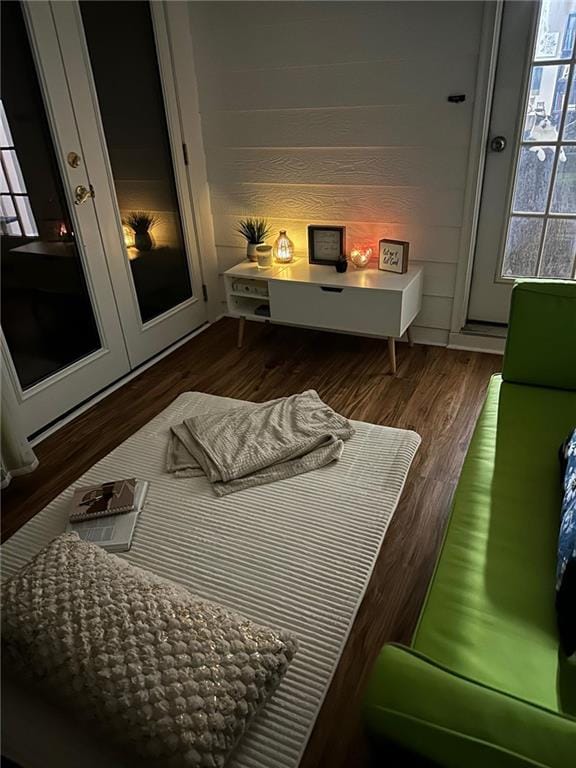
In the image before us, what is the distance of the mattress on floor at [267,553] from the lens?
3.83 feet

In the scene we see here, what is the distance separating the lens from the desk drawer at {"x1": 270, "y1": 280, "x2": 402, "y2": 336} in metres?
2.57

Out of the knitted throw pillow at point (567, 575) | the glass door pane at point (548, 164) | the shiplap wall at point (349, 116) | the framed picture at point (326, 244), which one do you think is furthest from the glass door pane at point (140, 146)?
the knitted throw pillow at point (567, 575)

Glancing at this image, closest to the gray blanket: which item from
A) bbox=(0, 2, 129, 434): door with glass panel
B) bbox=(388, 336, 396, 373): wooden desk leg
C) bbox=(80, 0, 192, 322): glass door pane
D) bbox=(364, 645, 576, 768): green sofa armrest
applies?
bbox=(388, 336, 396, 373): wooden desk leg

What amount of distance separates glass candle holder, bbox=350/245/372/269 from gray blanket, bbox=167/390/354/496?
89 cm

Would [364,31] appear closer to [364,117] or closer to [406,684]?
[364,117]

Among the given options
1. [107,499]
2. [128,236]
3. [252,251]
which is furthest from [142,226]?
[107,499]

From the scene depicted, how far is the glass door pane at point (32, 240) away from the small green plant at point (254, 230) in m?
1.04

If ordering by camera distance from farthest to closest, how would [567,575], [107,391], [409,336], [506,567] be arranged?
[409,336], [107,391], [506,567], [567,575]

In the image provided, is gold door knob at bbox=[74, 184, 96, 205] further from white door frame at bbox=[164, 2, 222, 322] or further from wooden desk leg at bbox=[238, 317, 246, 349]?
wooden desk leg at bbox=[238, 317, 246, 349]

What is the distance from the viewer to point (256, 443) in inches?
82.2

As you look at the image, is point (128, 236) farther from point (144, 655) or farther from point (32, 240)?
point (144, 655)

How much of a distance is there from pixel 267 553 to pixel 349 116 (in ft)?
7.28

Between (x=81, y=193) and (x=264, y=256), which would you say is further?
(x=264, y=256)

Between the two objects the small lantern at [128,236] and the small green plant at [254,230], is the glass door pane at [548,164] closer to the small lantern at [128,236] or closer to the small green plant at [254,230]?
the small green plant at [254,230]
